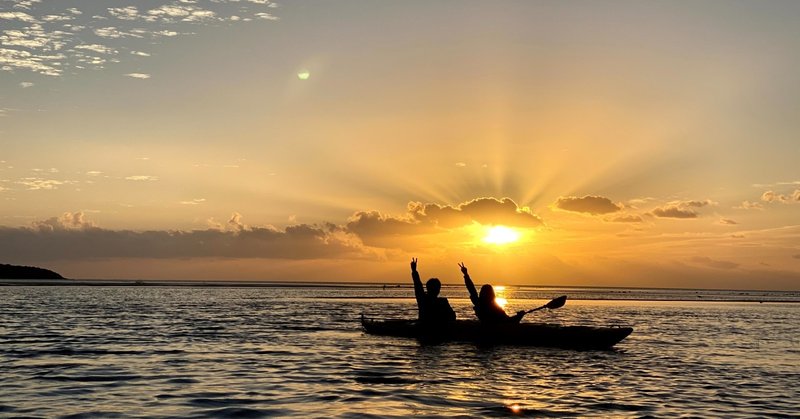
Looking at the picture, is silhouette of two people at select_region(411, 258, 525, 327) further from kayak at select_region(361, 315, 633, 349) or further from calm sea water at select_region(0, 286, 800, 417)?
calm sea water at select_region(0, 286, 800, 417)

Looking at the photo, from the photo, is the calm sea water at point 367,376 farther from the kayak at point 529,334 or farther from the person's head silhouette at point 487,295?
the person's head silhouette at point 487,295

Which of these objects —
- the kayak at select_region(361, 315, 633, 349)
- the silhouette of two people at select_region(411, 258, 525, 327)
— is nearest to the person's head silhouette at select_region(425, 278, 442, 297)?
the silhouette of two people at select_region(411, 258, 525, 327)

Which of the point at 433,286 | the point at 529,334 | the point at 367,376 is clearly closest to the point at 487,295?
the point at 433,286

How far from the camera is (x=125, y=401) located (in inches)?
706

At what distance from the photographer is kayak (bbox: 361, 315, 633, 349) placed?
109ft

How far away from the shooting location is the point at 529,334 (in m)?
34.1

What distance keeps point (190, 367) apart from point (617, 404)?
14.1m

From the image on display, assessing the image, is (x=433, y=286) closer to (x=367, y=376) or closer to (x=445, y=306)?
(x=445, y=306)

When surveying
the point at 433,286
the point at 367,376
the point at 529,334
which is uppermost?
the point at 433,286

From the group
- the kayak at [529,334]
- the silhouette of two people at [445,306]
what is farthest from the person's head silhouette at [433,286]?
the kayak at [529,334]

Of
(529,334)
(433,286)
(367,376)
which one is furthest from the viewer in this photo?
(529,334)

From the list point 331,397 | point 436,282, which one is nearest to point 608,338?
point 436,282

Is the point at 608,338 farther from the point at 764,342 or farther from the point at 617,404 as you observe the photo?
the point at 617,404

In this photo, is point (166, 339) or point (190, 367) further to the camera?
point (166, 339)
